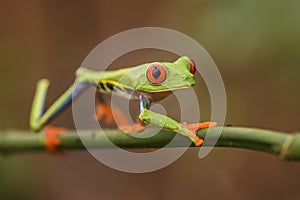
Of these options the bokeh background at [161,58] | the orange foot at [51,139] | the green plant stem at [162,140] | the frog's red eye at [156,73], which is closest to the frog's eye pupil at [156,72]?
the frog's red eye at [156,73]

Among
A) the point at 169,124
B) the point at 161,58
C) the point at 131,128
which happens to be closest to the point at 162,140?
the point at 169,124

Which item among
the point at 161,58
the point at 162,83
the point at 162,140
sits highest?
the point at 161,58

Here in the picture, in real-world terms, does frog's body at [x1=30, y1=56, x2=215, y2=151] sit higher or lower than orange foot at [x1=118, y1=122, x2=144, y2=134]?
higher

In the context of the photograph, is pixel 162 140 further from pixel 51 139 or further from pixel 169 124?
pixel 51 139

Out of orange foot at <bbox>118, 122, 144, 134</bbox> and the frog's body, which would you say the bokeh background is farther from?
orange foot at <bbox>118, 122, 144, 134</bbox>

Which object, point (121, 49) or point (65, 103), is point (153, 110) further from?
point (121, 49)

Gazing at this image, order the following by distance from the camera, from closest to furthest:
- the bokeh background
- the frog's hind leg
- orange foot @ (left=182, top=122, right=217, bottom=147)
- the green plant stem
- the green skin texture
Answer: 1. the green plant stem
2. orange foot @ (left=182, top=122, right=217, bottom=147)
3. the green skin texture
4. the frog's hind leg
5. the bokeh background

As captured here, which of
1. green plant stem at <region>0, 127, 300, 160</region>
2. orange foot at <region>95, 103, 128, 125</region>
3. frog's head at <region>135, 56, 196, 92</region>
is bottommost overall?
green plant stem at <region>0, 127, 300, 160</region>

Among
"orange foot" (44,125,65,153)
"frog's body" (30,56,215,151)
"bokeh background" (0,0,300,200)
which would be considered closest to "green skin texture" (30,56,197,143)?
"frog's body" (30,56,215,151)
